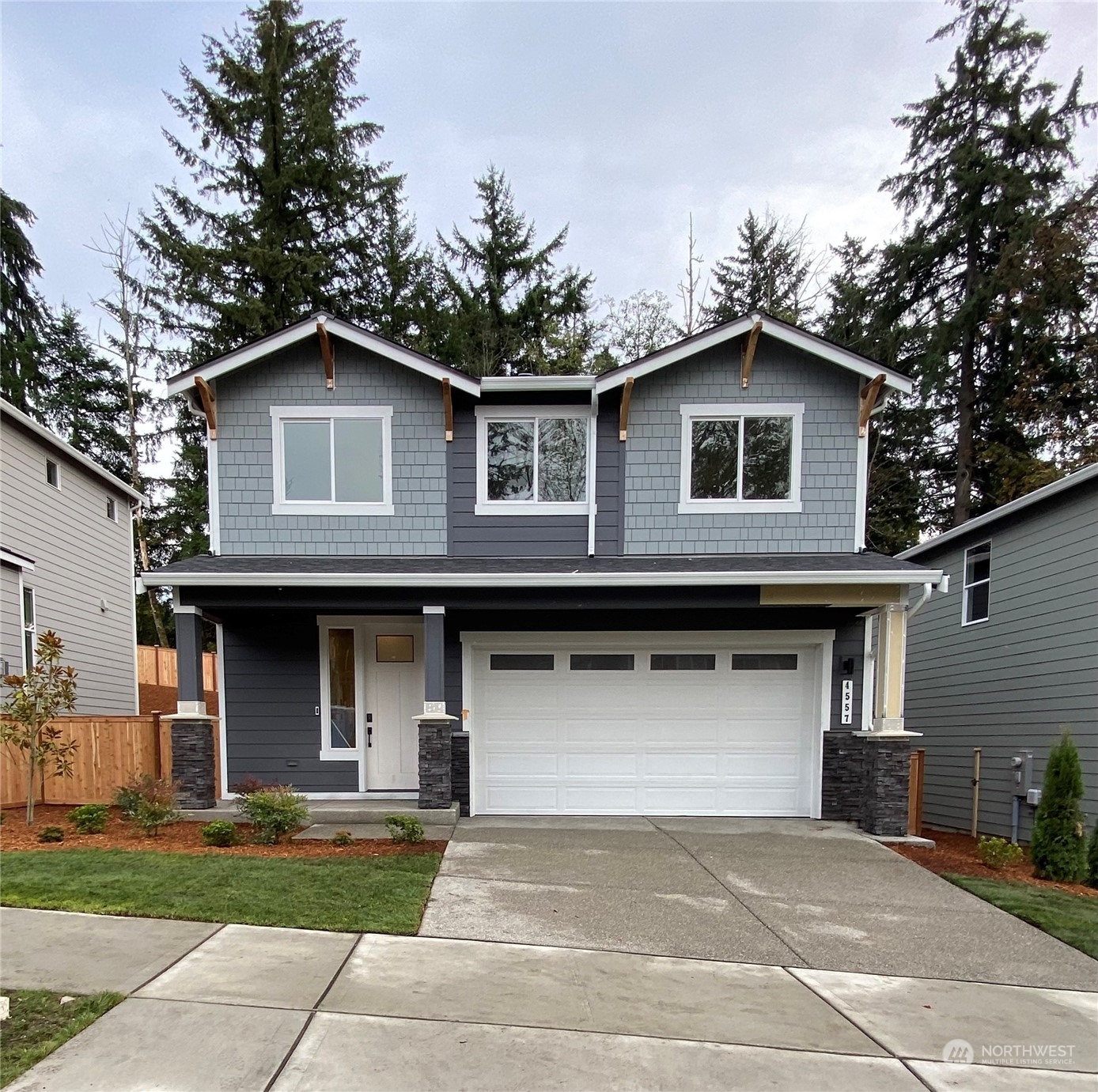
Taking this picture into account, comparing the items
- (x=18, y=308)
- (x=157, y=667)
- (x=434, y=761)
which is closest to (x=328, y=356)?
(x=434, y=761)

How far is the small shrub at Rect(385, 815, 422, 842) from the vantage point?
600cm

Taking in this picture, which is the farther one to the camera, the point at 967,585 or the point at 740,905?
the point at 967,585

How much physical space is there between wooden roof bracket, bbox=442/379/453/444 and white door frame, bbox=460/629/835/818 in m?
2.58

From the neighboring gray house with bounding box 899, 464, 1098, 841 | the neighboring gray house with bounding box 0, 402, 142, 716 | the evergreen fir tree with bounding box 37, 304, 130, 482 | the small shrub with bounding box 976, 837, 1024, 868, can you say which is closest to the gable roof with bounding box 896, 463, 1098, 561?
the neighboring gray house with bounding box 899, 464, 1098, 841

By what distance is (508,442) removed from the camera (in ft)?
27.6

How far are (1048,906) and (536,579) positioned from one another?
17.4ft

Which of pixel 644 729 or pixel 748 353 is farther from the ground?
pixel 748 353

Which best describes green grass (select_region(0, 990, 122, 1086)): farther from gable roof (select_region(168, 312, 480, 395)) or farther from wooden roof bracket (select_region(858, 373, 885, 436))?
wooden roof bracket (select_region(858, 373, 885, 436))

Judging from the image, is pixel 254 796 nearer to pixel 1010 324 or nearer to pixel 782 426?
pixel 782 426

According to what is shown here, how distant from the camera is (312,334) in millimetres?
8188

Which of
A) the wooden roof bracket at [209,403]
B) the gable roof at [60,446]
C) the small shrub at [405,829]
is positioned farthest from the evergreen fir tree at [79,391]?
the small shrub at [405,829]

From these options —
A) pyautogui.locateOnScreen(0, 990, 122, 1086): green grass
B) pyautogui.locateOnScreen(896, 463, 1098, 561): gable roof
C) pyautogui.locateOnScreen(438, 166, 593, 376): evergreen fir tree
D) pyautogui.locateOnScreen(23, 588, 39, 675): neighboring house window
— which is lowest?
pyautogui.locateOnScreen(0, 990, 122, 1086): green grass

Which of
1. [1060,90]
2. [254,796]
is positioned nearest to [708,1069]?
[254,796]

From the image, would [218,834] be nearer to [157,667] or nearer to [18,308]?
[157,667]
